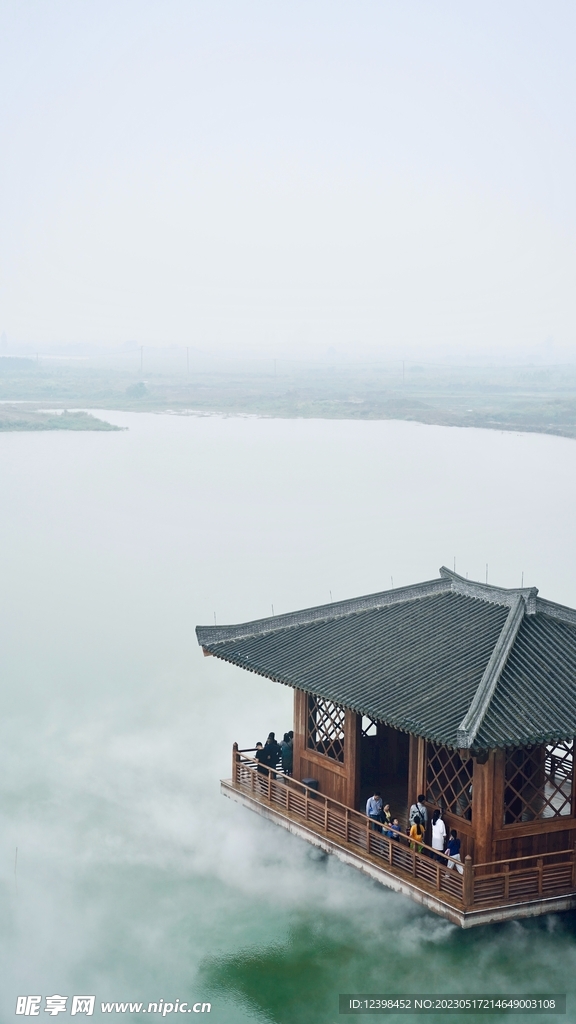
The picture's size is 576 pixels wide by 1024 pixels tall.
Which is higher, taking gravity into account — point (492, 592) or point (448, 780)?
point (492, 592)

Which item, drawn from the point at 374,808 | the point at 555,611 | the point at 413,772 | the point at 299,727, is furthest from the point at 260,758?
the point at 555,611

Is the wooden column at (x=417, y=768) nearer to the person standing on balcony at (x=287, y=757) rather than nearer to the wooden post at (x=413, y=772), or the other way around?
the wooden post at (x=413, y=772)

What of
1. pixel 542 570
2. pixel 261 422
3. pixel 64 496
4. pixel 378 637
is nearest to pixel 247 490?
pixel 64 496

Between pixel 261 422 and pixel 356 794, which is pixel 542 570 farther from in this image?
pixel 261 422

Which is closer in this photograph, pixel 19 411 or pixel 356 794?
pixel 356 794

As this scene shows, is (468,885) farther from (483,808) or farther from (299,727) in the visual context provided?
(299,727)
